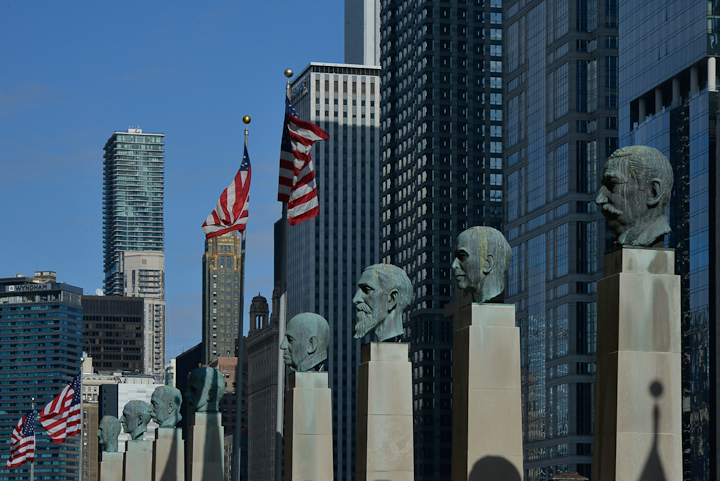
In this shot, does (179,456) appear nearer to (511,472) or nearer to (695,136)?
(511,472)

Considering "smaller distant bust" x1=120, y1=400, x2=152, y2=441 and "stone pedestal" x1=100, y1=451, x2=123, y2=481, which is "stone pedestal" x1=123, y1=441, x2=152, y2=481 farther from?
"stone pedestal" x1=100, y1=451, x2=123, y2=481

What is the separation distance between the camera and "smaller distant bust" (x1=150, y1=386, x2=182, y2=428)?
46.5m

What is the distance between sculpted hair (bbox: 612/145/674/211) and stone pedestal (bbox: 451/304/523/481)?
4.73 metres

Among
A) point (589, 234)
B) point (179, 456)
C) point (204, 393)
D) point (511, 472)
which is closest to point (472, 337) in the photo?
point (511, 472)

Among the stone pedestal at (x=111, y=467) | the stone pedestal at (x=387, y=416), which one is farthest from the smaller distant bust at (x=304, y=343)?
the stone pedestal at (x=111, y=467)

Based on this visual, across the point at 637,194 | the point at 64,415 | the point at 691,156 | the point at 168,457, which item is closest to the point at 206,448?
the point at 168,457

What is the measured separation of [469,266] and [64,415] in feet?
149

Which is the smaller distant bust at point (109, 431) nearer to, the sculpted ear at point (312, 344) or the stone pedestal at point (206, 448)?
the stone pedestal at point (206, 448)

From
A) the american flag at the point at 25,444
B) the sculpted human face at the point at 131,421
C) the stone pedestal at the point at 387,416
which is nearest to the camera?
the stone pedestal at the point at 387,416

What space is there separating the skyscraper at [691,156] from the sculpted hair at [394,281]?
10503 centimetres

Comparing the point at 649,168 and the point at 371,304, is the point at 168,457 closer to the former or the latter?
the point at 371,304

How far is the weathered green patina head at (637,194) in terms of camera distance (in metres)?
20.0

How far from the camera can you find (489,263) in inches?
952

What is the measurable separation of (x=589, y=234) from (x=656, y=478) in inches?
6306
